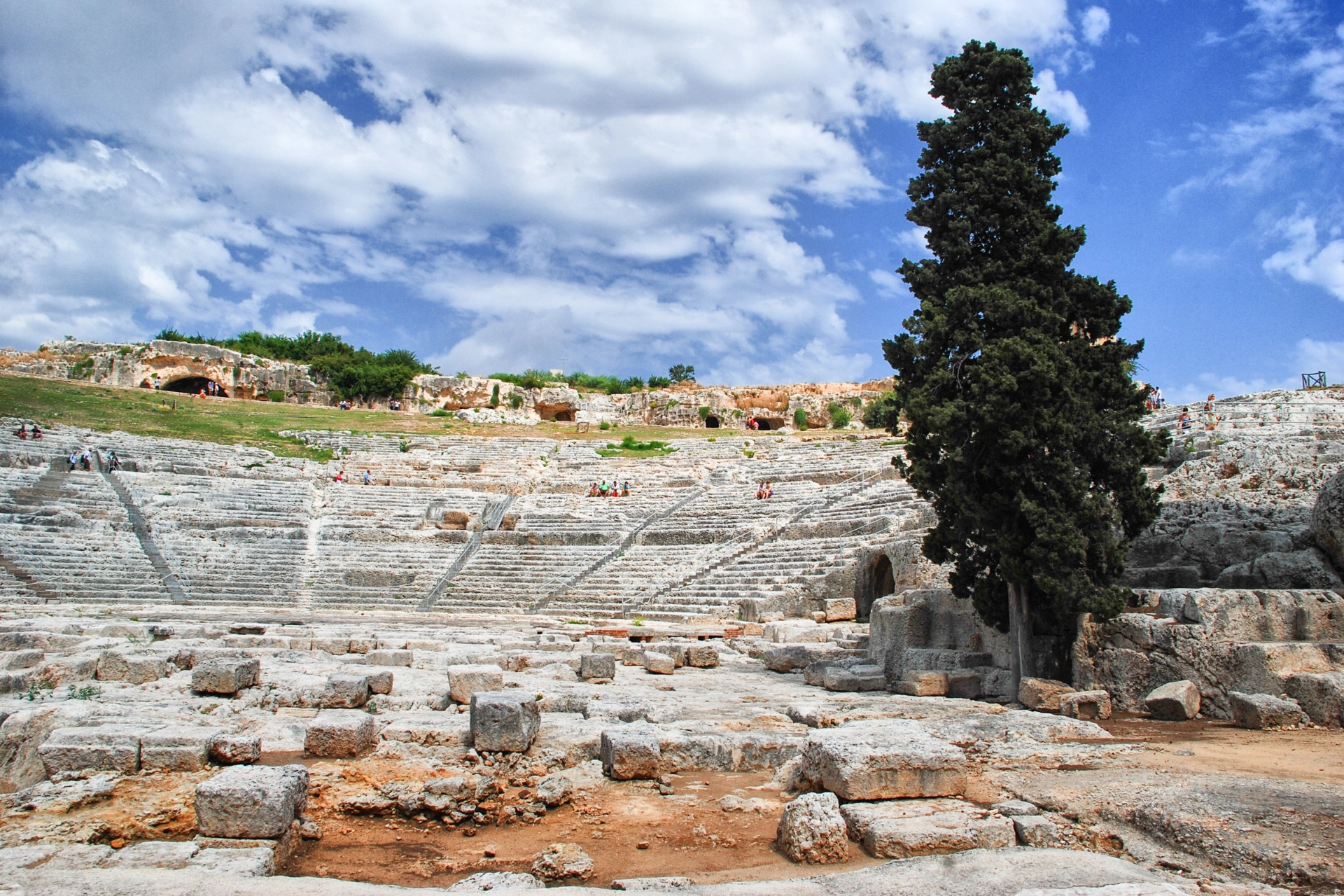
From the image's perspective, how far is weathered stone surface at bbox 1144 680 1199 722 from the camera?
726 cm

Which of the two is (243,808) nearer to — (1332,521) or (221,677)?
(221,677)

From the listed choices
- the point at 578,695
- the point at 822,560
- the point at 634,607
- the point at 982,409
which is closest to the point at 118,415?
the point at 634,607

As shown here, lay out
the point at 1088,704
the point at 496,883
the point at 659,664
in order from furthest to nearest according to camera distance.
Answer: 1. the point at 659,664
2. the point at 1088,704
3. the point at 496,883

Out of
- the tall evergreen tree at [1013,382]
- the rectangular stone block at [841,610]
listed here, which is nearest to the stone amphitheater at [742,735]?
the rectangular stone block at [841,610]

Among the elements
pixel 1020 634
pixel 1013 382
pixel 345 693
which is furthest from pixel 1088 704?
pixel 345 693

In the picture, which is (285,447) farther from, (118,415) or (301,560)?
(301,560)

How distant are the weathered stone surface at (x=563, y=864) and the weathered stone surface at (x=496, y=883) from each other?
0.08 meters

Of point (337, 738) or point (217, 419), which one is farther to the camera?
point (217, 419)

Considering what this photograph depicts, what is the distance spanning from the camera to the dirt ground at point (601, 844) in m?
4.11

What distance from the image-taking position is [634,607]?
764 inches

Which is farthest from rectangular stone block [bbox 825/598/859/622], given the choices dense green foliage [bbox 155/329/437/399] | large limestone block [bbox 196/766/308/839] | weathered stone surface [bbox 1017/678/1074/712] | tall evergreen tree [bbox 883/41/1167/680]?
dense green foliage [bbox 155/329/437/399]

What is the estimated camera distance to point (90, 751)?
502cm

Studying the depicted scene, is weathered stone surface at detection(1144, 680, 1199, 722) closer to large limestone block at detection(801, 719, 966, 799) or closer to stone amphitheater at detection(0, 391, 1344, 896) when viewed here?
stone amphitheater at detection(0, 391, 1344, 896)

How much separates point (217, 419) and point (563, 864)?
124 feet
